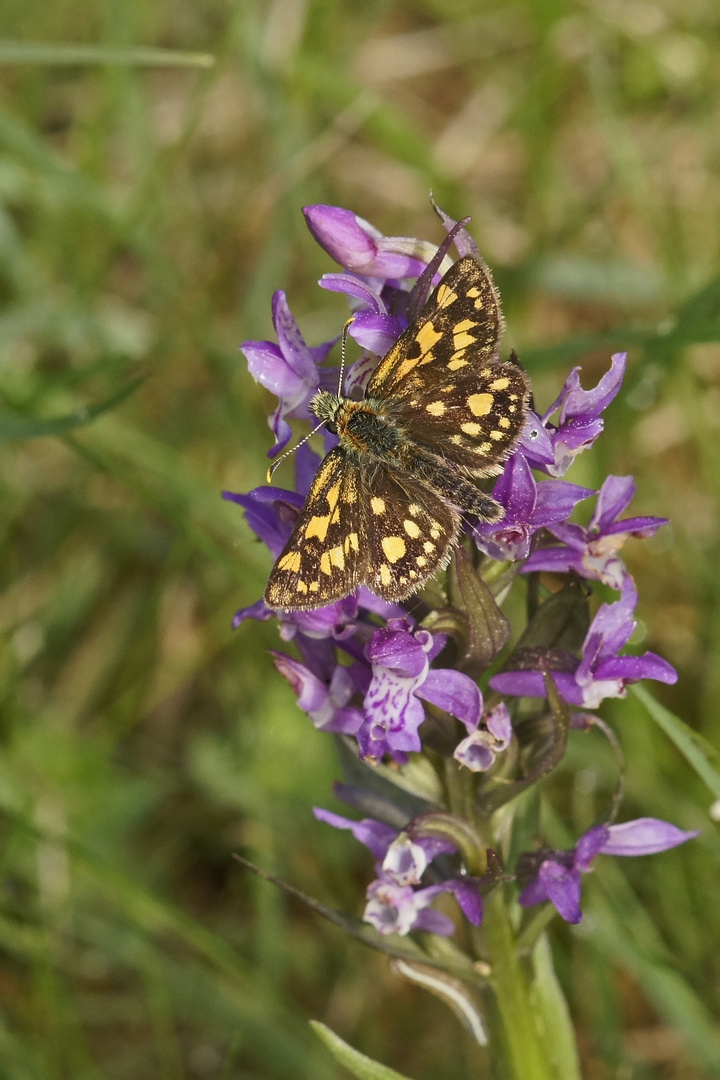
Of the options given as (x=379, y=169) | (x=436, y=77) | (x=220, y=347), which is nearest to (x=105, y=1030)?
(x=220, y=347)

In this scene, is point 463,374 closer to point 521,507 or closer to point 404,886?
point 521,507

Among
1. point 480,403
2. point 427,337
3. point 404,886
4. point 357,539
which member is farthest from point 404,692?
point 427,337

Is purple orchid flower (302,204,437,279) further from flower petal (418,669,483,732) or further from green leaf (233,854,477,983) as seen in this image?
green leaf (233,854,477,983)

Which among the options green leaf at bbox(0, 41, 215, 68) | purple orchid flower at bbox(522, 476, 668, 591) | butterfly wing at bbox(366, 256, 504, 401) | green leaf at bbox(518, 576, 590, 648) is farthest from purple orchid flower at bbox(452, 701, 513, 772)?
green leaf at bbox(0, 41, 215, 68)

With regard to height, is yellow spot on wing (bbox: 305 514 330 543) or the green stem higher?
yellow spot on wing (bbox: 305 514 330 543)

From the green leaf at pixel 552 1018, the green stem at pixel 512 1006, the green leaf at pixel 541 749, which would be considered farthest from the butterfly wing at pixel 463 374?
the green leaf at pixel 552 1018

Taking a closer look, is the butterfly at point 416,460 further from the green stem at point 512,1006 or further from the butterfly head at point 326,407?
the green stem at point 512,1006

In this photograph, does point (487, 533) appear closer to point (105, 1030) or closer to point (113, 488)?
point (105, 1030)

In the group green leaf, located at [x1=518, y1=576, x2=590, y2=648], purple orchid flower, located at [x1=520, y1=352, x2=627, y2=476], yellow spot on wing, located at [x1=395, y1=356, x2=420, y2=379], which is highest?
yellow spot on wing, located at [x1=395, y1=356, x2=420, y2=379]
